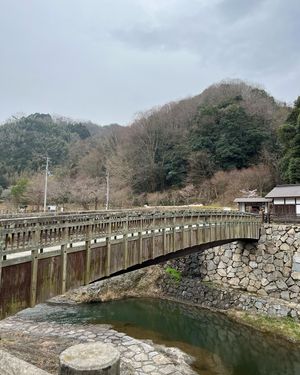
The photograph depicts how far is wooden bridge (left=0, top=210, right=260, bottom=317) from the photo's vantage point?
6363mm

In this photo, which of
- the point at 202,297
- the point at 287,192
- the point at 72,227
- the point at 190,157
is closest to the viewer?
the point at 72,227

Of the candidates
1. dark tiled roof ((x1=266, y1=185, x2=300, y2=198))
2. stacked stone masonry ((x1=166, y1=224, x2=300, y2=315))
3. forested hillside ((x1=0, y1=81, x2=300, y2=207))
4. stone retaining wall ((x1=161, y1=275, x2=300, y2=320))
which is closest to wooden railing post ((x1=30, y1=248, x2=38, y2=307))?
stone retaining wall ((x1=161, y1=275, x2=300, y2=320))

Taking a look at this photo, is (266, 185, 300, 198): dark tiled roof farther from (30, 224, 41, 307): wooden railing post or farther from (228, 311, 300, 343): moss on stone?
(30, 224, 41, 307): wooden railing post

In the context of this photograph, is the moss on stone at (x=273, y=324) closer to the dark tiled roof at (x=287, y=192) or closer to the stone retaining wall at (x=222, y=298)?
the stone retaining wall at (x=222, y=298)

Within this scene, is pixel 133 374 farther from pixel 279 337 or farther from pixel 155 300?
pixel 155 300

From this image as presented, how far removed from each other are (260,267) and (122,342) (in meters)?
10.8

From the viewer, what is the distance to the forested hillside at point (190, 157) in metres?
37.2

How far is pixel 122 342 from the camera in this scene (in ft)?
41.9

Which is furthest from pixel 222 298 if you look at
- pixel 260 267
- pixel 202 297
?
pixel 260 267

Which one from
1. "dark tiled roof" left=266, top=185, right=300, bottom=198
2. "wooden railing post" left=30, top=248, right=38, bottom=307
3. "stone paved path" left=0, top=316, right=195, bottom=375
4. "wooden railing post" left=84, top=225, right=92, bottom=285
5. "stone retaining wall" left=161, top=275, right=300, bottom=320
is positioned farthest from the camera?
"dark tiled roof" left=266, top=185, right=300, bottom=198

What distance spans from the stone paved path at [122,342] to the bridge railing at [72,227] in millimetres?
4856

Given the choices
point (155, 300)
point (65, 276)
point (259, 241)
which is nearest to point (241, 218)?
point (259, 241)

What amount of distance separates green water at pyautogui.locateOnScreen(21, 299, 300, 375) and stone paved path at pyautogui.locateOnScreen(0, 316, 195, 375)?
107 cm

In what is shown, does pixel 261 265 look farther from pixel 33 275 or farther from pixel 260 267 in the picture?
pixel 33 275
